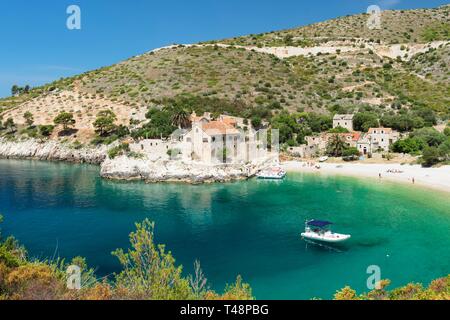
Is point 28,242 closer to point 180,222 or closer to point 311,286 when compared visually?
point 180,222

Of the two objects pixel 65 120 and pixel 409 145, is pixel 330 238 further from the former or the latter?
pixel 65 120

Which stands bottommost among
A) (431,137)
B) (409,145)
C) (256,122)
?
(409,145)

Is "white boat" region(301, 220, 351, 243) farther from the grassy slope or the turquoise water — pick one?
the grassy slope

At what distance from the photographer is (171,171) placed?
5125 centimetres

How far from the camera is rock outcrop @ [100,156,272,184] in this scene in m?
50.5

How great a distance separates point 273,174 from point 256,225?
70.1ft

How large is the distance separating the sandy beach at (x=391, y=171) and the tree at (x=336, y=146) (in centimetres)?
413

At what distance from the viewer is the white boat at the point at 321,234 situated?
87.8 feet

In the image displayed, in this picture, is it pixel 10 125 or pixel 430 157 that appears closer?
pixel 430 157

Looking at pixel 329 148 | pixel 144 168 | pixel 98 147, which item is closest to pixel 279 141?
pixel 329 148

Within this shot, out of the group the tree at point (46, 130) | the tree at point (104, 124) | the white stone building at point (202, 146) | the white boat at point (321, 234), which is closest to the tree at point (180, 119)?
the white stone building at point (202, 146)

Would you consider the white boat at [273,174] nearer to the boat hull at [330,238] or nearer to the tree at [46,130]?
the boat hull at [330,238]

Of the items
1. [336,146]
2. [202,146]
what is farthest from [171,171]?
[336,146]

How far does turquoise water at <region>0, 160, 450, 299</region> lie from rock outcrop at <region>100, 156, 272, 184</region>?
253cm
